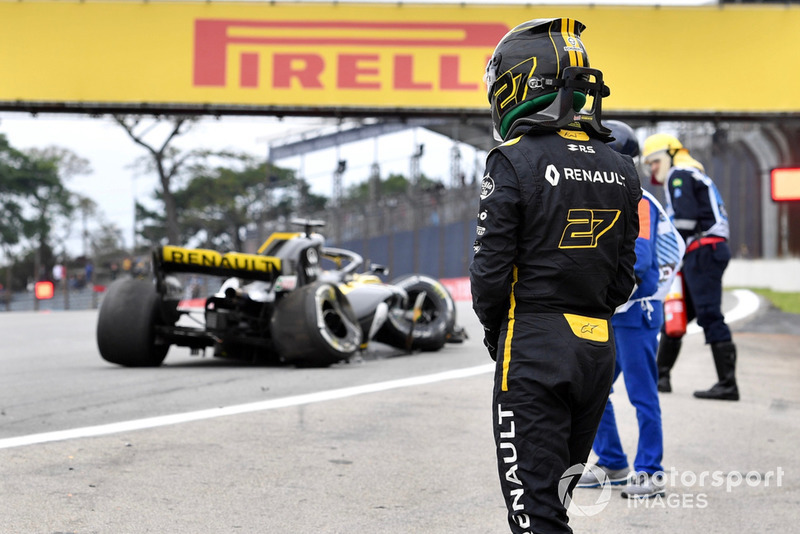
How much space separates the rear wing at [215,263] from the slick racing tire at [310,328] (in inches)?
13.0

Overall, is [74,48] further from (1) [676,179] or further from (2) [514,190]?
(2) [514,190]

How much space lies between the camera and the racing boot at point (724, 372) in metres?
7.65

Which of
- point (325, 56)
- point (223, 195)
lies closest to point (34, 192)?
point (223, 195)

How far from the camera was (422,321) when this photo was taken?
1175 centimetres

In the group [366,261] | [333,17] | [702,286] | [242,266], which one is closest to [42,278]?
[366,261]

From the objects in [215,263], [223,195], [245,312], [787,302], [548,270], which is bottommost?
[245,312]

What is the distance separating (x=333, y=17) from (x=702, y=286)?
14.5m

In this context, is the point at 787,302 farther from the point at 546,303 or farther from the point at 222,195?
the point at 222,195

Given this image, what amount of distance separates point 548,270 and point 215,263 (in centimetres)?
654

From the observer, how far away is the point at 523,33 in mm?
3195

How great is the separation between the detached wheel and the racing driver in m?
6.76

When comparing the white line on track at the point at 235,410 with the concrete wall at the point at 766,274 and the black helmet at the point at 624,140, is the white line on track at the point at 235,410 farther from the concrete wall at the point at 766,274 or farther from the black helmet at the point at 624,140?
the concrete wall at the point at 766,274

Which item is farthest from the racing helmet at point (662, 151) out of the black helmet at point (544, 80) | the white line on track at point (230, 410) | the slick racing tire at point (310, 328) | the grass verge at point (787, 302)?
the grass verge at point (787, 302)

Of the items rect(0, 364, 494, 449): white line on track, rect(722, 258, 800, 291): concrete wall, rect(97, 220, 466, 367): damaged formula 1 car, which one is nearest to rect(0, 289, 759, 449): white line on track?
rect(0, 364, 494, 449): white line on track
